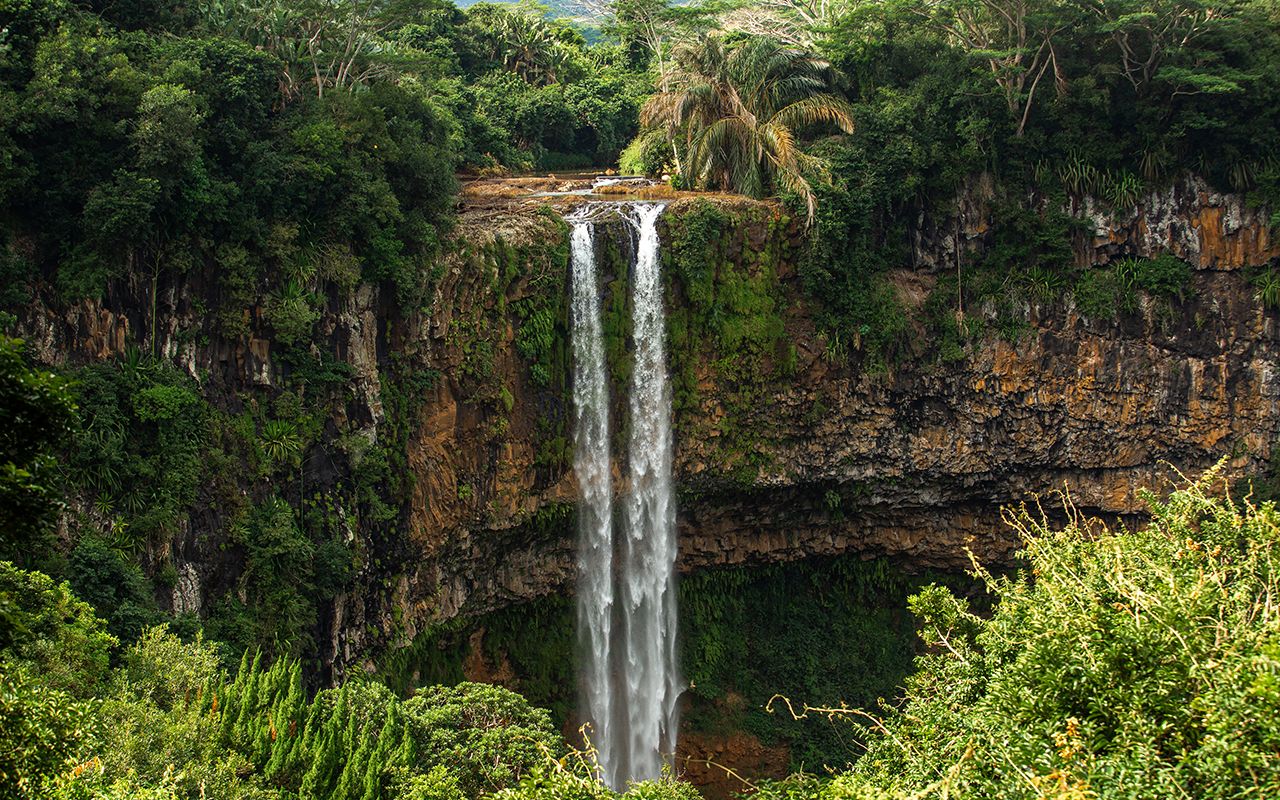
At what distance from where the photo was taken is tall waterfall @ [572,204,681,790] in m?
19.2

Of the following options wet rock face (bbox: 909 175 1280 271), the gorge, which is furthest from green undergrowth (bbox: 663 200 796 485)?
wet rock face (bbox: 909 175 1280 271)

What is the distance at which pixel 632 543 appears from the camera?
20.6 meters

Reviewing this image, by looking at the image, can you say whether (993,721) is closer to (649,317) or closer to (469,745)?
(469,745)

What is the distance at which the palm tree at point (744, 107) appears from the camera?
20672 mm

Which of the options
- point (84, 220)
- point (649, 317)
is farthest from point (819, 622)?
point (84, 220)

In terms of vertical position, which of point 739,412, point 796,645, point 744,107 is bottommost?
point 796,645

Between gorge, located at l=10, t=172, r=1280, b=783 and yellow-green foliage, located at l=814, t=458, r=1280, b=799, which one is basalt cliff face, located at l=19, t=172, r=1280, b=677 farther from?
yellow-green foliage, located at l=814, t=458, r=1280, b=799

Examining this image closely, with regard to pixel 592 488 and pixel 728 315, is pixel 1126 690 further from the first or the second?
pixel 728 315

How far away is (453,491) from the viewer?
59.3 feet

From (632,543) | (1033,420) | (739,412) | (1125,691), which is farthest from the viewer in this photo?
(1033,420)

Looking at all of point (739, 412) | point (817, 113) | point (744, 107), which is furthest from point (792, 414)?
point (744, 107)

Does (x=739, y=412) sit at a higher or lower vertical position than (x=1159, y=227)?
lower

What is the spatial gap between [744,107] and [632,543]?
1106 cm

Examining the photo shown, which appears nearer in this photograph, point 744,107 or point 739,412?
point 739,412
